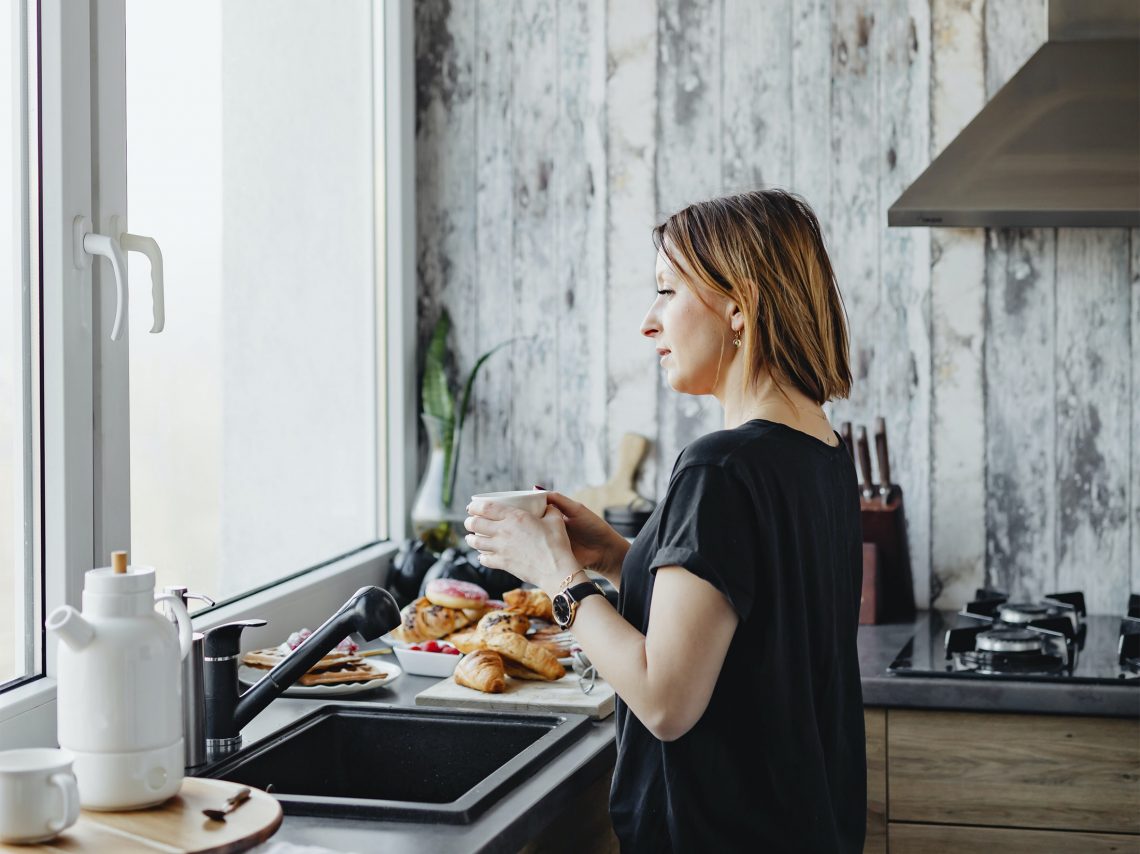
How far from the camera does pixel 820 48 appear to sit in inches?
107

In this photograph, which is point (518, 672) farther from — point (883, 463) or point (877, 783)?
point (883, 463)

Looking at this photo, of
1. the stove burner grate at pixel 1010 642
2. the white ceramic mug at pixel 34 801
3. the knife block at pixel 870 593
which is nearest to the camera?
the white ceramic mug at pixel 34 801

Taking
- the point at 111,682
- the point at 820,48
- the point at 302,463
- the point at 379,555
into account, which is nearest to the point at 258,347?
the point at 302,463

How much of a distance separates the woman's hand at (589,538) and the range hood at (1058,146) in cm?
100

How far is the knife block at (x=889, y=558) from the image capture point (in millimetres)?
2482

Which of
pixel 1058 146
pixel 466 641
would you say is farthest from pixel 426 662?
pixel 1058 146

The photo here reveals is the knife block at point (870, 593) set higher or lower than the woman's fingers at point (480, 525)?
lower

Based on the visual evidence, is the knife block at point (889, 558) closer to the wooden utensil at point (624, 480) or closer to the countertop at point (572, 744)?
the countertop at point (572, 744)

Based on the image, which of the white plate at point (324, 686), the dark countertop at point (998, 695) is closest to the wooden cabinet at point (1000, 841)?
the dark countertop at point (998, 695)

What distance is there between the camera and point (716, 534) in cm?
130

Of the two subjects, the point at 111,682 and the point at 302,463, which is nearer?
the point at 111,682

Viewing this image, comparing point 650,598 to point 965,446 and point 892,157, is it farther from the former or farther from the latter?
point 892,157

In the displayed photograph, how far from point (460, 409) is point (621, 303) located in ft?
1.50

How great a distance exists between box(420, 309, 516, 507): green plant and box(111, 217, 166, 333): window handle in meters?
1.10
